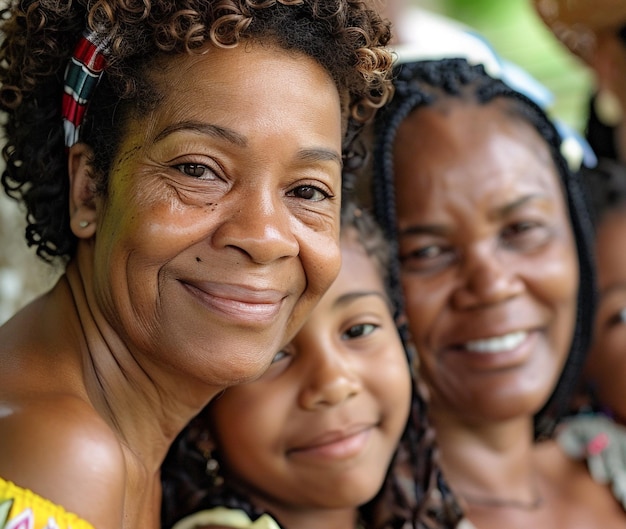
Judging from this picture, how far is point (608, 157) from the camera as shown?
436 cm

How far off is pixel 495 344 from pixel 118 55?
1.39 metres

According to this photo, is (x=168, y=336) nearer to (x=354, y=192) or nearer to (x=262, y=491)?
(x=262, y=491)

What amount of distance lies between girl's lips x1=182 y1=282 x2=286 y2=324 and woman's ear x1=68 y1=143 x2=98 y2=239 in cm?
24

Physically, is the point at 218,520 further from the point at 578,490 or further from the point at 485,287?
the point at 578,490

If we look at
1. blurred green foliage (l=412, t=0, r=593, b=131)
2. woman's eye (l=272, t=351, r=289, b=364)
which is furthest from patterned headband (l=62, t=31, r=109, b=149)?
blurred green foliage (l=412, t=0, r=593, b=131)

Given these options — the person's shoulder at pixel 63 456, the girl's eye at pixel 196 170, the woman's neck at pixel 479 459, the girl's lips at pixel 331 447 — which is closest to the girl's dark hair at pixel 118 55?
the girl's eye at pixel 196 170

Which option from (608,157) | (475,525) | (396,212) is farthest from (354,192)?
(608,157)

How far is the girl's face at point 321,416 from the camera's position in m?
2.24

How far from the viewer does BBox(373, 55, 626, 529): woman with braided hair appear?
8.73ft

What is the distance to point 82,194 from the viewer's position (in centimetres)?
190

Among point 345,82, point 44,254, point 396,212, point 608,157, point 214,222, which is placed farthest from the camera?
point 608,157

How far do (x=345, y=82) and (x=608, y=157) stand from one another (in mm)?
2674

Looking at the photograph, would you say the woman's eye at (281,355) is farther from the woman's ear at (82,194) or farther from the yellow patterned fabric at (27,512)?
the yellow patterned fabric at (27,512)

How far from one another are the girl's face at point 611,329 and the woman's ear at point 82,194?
74.9 inches
